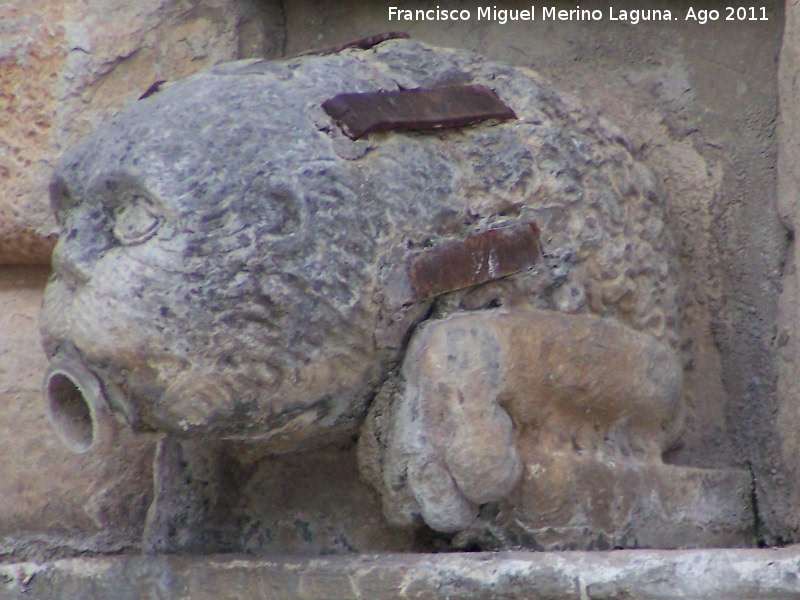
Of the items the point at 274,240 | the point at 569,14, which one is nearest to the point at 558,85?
the point at 569,14

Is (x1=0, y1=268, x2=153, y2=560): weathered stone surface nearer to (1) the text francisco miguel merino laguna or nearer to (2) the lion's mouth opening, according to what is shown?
(2) the lion's mouth opening

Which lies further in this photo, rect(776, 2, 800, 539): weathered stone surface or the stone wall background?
the stone wall background

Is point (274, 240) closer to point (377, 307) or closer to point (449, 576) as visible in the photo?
point (377, 307)

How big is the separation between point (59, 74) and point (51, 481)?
594mm

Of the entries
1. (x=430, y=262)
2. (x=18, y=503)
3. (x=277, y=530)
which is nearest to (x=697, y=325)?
(x=430, y=262)

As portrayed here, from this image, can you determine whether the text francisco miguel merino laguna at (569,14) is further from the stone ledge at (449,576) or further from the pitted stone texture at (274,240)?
the stone ledge at (449,576)

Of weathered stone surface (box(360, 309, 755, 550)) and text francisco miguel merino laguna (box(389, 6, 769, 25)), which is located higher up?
text francisco miguel merino laguna (box(389, 6, 769, 25))

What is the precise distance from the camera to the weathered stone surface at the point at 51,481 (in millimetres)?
1773

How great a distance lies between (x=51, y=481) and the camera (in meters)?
1.82

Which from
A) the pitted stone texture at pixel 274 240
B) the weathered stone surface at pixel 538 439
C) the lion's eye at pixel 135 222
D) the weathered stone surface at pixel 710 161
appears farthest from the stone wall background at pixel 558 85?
the lion's eye at pixel 135 222

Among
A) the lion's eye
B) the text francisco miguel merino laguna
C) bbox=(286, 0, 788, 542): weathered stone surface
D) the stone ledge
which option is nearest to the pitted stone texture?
the lion's eye

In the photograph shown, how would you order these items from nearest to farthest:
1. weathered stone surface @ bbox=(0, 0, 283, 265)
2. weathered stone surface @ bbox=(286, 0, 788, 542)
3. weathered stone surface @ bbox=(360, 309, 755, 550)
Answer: weathered stone surface @ bbox=(360, 309, 755, 550), weathered stone surface @ bbox=(286, 0, 788, 542), weathered stone surface @ bbox=(0, 0, 283, 265)

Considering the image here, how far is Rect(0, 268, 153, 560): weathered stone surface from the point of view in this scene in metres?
1.77

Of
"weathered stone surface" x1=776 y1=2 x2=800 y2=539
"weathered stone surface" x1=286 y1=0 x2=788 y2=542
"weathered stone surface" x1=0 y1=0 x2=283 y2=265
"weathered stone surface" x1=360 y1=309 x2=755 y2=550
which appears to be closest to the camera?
"weathered stone surface" x1=360 y1=309 x2=755 y2=550
